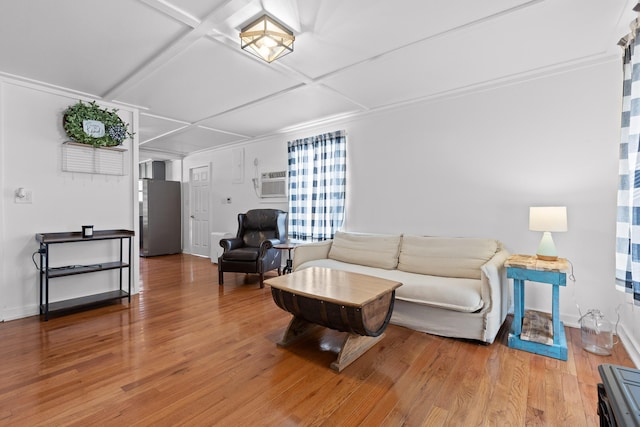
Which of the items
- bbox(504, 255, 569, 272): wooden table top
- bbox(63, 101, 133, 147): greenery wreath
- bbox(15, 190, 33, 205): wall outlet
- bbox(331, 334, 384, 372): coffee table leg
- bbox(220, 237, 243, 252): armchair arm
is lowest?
bbox(331, 334, 384, 372): coffee table leg

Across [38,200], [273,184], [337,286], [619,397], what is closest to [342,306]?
[337,286]

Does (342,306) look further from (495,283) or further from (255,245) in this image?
(255,245)

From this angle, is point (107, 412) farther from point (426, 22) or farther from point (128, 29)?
point (426, 22)

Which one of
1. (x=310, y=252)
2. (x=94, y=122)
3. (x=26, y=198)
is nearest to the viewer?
(x=26, y=198)

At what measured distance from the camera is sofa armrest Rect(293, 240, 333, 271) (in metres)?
3.63

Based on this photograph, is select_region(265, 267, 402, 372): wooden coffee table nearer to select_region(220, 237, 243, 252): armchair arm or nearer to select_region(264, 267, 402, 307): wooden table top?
select_region(264, 267, 402, 307): wooden table top

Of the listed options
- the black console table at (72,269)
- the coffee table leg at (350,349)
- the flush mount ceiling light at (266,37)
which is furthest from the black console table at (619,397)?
the black console table at (72,269)

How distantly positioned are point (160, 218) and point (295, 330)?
5.54 metres

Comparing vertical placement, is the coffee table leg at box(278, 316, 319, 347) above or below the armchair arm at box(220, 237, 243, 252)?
below

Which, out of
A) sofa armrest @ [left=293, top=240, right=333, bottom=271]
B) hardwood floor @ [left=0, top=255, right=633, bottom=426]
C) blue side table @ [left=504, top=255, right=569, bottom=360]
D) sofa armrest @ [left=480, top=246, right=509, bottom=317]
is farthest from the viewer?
sofa armrest @ [left=293, top=240, right=333, bottom=271]

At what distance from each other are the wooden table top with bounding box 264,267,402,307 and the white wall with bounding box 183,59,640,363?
1440mm

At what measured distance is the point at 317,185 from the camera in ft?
14.8

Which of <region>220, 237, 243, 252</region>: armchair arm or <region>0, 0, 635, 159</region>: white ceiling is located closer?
<region>0, 0, 635, 159</region>: white ceiling

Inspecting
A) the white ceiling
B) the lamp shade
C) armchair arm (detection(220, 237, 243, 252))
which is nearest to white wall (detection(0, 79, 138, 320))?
the white ceiling
